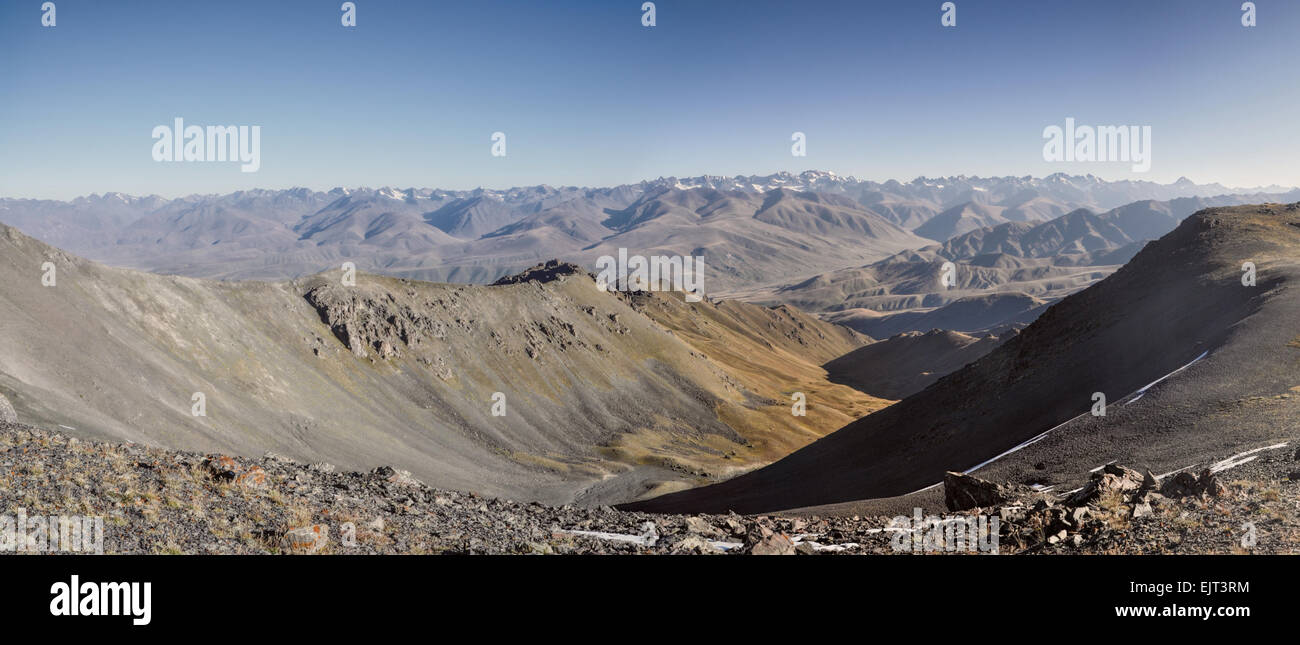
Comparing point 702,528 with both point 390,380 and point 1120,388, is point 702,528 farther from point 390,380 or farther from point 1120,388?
point 390,380

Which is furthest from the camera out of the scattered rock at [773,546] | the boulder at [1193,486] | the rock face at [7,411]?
the rock face at [7,411]

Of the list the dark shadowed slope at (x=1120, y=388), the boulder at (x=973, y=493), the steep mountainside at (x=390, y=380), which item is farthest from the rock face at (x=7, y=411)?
the boulder at (x=973, y=493)

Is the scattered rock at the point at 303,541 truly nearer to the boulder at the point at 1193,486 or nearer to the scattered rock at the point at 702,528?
the scattered rock at the point at 702,528

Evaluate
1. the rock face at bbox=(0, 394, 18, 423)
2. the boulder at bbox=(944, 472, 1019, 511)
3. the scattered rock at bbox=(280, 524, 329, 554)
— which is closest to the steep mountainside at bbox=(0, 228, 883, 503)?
the rock face at bbox=(0, 394, 18, 423)

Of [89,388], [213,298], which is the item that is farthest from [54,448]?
[213,298]
